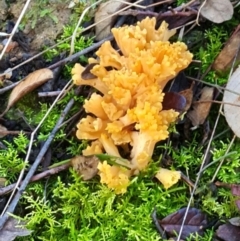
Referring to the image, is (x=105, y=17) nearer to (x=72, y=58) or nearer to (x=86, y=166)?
(x=72, y=58)

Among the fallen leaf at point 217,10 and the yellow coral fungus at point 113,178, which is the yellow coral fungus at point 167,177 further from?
the fallen leaf at point 217,10

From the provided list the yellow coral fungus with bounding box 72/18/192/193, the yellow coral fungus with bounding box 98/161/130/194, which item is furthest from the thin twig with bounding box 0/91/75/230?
the yellow coral fungus with bounding box 98/161/130/194

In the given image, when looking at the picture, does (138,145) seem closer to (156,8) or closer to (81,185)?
(81,185)

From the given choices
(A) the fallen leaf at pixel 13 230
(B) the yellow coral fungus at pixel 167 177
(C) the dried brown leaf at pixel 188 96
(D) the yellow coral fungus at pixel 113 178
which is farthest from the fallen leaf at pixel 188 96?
(A) the fallen leaf at pixel 13 230

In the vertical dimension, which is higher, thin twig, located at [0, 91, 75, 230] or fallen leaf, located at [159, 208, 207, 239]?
thin twig, located at [0, 91, 75, 230]

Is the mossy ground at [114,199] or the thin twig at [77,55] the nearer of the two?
the mossy ground at [114,199]

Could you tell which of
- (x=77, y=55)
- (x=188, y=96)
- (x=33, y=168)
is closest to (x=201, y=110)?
(x=188, y=96)

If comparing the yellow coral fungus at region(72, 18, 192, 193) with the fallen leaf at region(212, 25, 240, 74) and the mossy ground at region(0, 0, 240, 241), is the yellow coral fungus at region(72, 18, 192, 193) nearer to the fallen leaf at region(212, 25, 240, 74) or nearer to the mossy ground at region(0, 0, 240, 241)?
the mossy ground at region(0, 0, 240, 241)
